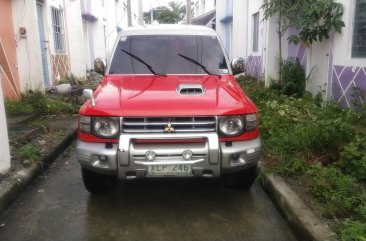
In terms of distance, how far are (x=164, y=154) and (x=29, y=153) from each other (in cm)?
250

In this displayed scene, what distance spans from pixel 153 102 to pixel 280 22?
594 cm

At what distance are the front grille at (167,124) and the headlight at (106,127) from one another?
82 mm

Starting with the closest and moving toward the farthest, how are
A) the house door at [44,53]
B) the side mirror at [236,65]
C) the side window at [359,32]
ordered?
the side mirror at [236,65] → the side window at [359,32] → the house door at [44,53]

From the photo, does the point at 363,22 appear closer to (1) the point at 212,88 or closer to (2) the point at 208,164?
(1) the point at 212,88

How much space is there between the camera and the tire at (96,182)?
3.80m

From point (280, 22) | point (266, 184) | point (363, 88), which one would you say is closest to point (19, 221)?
point (266, 184)

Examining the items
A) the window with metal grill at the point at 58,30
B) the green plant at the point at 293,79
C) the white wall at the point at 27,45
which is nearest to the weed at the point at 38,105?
the white wall at the point at 27,45

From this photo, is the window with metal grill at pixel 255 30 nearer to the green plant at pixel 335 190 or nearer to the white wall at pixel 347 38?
the white wall at pixel 347 38

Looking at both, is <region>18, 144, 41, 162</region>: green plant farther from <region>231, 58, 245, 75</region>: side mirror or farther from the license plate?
<region>231, 58, 245, 75</region>: side mirror

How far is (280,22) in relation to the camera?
8.32 m

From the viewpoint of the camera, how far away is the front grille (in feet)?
10.7

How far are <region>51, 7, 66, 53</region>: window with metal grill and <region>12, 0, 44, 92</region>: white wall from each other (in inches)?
158

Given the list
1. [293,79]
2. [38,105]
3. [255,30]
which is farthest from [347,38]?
[255,30]

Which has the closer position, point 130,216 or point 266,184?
point 130,216
